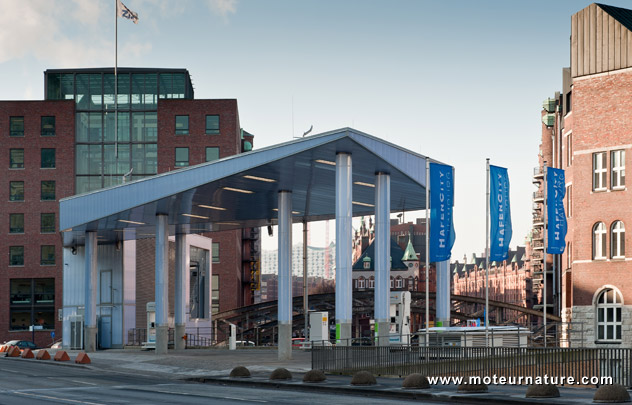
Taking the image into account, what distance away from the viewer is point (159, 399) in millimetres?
26281

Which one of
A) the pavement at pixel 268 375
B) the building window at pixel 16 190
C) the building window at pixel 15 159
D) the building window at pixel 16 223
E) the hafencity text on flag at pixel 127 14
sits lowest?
the pavement at pixel 268 375

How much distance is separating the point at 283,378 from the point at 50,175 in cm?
7342

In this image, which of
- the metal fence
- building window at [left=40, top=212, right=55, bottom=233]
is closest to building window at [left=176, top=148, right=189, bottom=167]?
building window at [left=40, top=212, right=55, bottom=233]

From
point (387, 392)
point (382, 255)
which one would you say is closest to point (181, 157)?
point (382, 255)

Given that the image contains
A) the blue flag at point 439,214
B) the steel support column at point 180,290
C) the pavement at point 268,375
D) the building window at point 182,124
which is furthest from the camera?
the building window at point 182,124

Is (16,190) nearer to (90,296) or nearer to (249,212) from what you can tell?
(90,296)

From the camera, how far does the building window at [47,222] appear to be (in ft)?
325

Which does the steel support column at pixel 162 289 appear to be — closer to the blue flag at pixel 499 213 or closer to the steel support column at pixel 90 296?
the steel support column at pixel 90 296

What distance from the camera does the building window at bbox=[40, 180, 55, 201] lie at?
100 metres

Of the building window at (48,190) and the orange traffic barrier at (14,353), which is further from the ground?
the building window at (48,190)

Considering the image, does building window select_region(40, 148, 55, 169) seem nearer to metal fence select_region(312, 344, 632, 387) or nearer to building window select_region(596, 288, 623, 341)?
building window select_region(596, 288, 623, 341)

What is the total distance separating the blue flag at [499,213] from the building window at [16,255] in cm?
7141

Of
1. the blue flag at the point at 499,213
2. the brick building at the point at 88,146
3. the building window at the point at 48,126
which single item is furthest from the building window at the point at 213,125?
the blue flag at the point at 499,213

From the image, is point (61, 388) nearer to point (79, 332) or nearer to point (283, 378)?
point (283, 378)
